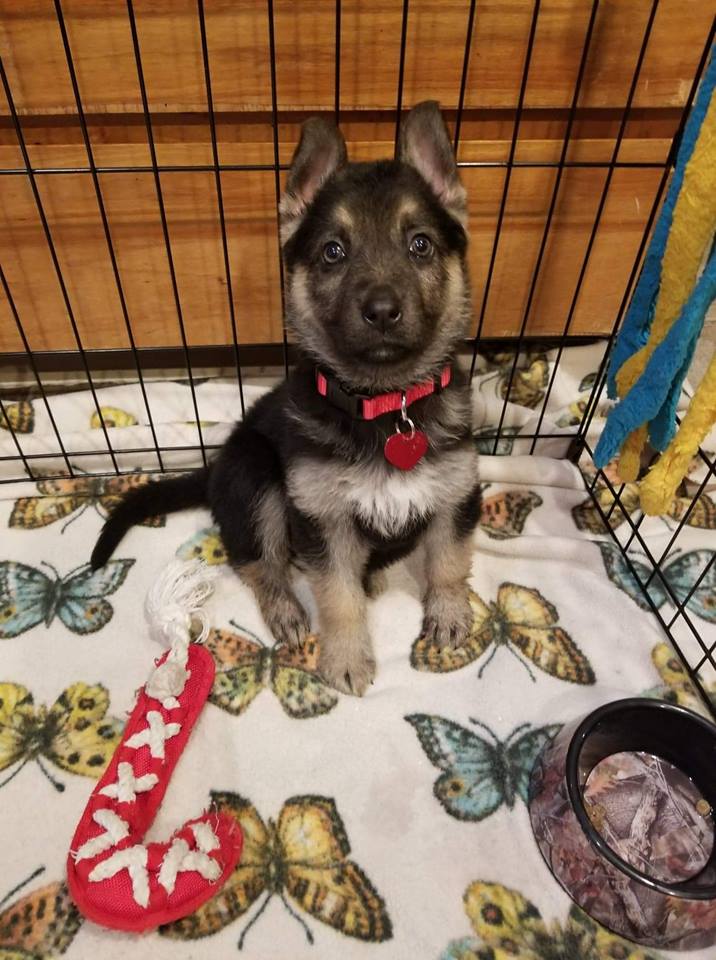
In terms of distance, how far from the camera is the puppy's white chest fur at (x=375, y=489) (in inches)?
65.7

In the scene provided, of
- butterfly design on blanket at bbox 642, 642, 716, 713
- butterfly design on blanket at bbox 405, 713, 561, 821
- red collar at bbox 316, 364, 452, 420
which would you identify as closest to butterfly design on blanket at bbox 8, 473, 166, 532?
red collar at bbox 316, 364, 452, 420

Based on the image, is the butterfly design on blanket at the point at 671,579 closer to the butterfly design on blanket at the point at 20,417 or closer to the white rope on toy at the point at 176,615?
the white rope on toy at the point at 176,615

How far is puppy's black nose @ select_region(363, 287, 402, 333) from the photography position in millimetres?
1431

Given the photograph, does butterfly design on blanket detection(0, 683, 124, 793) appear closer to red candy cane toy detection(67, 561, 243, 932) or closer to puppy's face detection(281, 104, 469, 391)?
red candy cane toy detection(67, 561, 243, 932)

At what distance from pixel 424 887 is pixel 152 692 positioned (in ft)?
2.52

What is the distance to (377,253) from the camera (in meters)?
1.54

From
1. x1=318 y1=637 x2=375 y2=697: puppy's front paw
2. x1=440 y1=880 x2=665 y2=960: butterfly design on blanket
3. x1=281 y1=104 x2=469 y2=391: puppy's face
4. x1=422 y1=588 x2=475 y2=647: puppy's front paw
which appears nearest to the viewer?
x1=440 y1=880 x2=665 y2=960: butterfly design on blanket

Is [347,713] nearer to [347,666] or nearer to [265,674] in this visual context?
[347,666]

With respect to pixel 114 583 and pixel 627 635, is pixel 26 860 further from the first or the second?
pixel 627 635

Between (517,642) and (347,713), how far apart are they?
1.72 feet

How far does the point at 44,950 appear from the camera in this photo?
1384mm

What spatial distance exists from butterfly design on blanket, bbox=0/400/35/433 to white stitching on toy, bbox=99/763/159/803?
153cm

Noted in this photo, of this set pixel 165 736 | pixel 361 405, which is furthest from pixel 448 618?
pixel 165 736

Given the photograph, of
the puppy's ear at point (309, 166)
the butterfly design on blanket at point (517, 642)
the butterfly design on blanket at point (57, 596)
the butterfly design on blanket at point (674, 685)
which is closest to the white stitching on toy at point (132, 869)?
the butterfly design on blanket at point (57, 596)
